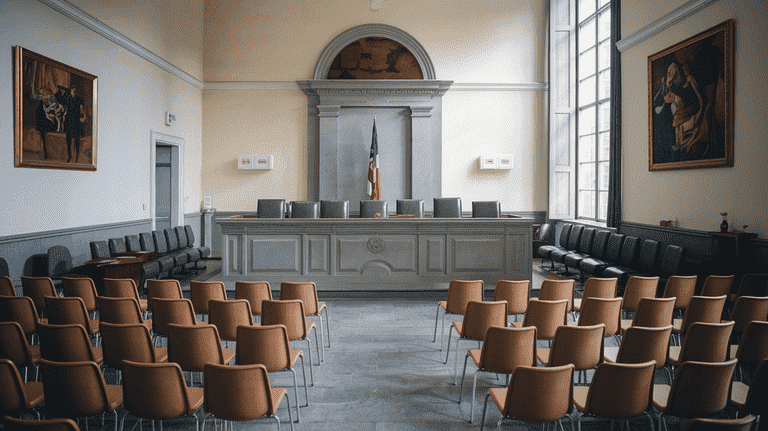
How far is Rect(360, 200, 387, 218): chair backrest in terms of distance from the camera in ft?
26.1

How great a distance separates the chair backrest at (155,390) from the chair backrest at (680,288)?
168 inches

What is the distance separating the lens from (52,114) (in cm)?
638

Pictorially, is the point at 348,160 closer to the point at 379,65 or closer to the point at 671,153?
the point at 379,65

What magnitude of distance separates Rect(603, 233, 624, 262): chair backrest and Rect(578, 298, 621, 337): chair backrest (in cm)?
414

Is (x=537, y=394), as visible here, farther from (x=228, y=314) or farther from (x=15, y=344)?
(x=15, y=344)

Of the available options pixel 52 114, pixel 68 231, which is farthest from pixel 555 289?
pixel 52 114

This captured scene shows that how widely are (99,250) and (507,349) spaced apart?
5894 mm

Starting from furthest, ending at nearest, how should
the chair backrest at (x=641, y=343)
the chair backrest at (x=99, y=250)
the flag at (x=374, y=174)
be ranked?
the flag at (x=374, y=174) → the chair backrest at (x=99, y=250) → the chair backrest at (x=641, y=343)

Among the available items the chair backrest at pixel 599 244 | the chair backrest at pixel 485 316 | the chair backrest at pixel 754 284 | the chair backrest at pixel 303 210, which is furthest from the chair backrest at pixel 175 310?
the chair backrest at pixel 599 244

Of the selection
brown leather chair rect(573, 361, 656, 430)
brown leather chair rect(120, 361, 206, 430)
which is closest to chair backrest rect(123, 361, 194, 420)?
brown leather chair rect(120, 361, 206, 430)

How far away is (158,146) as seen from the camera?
33.7 feet

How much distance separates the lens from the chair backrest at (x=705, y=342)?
10.4ft

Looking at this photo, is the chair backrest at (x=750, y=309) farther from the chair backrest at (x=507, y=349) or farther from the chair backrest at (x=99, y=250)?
the chair backrest at (x=99, y=250)

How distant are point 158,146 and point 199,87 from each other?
74.0 inches
